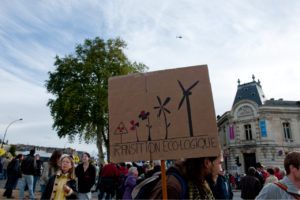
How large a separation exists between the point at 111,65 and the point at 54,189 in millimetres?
22082

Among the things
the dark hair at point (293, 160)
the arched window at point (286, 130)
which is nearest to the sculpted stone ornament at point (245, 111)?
the arched window at point (286, 130)

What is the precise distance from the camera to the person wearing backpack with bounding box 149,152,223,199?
1.95m

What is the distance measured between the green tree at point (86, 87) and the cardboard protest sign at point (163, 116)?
2069 cm

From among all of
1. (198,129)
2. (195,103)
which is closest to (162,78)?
(195,103)

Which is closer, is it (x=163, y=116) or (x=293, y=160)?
(x=163, y=116)

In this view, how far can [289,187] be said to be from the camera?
2674mm

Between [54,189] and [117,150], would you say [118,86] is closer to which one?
[117,150]

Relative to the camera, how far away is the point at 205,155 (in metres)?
2.51

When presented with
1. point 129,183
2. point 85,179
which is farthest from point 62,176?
point 129,183

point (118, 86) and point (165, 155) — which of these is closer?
point (165, 155)

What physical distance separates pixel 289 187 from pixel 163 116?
160 cm

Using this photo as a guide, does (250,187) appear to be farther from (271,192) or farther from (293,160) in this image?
(271,192)

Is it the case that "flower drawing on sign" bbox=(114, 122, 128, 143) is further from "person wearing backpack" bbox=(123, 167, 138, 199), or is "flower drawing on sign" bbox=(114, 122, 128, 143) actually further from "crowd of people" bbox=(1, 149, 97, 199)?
"person wearing backpack" bbox=(123, 167, 138, 199)

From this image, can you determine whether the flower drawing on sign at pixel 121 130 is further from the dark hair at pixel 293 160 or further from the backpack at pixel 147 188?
the dark hair at pixel 293 160
